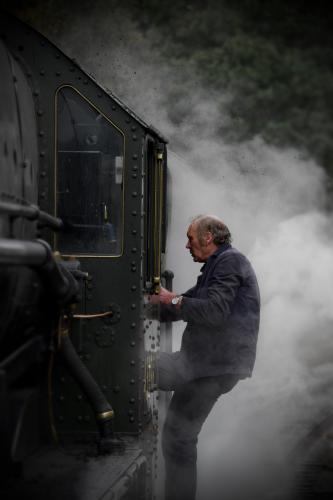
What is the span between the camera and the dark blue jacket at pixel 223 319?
200 inches

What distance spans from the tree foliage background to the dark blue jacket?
350 inches

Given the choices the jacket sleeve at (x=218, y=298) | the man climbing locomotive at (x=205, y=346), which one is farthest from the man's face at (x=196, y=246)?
the jacket sleeve at (x=218, y=298)

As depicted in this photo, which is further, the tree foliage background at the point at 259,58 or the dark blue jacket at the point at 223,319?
the tree foliage background at the point at 259,58

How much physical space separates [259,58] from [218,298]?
13067 millimetres

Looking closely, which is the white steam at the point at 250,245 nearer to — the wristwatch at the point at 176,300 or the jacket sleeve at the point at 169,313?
the jacket sleeve at the point at 169,313

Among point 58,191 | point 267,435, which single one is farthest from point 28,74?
point 267,435

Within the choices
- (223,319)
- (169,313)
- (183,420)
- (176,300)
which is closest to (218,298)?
(223,319)

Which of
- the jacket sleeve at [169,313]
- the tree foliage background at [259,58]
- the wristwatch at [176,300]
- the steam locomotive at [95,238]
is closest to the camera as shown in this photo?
the steam locomotive at [95,238]

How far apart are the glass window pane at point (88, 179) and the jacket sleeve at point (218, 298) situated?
29.6 inches

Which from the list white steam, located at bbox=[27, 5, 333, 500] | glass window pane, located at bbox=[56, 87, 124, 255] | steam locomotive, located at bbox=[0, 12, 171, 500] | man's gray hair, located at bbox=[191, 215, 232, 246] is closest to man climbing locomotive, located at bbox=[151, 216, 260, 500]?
man's gray hair, located at bbox=[191, 215, 232, 246]

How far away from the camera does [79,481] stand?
3.74 metres

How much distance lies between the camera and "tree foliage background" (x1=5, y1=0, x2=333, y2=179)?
14562mm

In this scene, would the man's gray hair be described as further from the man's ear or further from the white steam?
the white steam

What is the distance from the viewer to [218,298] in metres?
5.07
